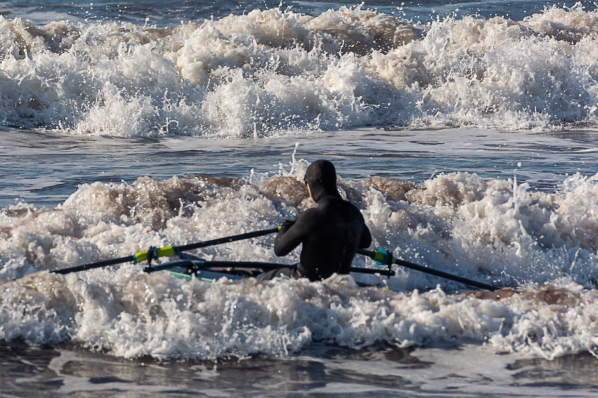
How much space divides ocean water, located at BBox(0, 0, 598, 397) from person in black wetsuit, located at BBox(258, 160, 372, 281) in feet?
0.71

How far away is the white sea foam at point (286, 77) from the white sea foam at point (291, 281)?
16.9 feet

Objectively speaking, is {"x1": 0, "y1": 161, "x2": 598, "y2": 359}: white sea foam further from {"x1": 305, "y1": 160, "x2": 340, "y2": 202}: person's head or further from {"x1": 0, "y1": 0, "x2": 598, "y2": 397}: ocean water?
{"x1": 305, "y1": 160, "x2": 340, "y2": 202}: person's head

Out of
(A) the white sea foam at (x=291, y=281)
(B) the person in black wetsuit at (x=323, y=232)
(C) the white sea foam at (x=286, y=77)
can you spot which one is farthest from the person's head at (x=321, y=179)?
(C) the white sea foam at (x=286, y=77)

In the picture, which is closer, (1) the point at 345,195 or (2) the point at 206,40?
(1) the point at 345,195

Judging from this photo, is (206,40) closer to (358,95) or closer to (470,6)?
(358,95)

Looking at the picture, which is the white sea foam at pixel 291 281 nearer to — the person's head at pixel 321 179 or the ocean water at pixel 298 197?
the ocean water at pixel 298 197

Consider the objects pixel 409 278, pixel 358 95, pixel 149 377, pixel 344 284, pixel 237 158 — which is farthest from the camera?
pixel 358 95

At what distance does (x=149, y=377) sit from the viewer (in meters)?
4.05

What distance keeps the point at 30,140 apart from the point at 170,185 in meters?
5.53

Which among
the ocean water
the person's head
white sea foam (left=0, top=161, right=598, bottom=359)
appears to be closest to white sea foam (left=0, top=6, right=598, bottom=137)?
the ocean water

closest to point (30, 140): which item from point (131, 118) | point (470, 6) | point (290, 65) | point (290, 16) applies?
point (131, 118)

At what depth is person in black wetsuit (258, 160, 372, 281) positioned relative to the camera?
517cm

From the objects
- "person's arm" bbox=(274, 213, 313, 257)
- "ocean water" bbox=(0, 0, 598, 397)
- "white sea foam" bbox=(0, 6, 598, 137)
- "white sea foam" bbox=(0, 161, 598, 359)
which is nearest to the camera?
"ocean water" bbox=(0, 0, 598, 397)

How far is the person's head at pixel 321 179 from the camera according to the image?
17.2 feet
